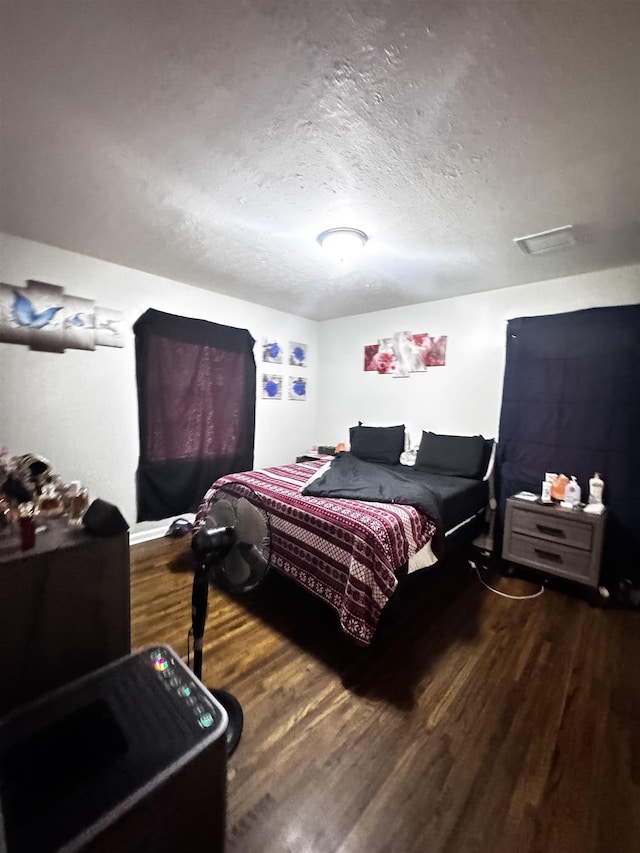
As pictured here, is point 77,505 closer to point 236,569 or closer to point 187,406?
point 236,569

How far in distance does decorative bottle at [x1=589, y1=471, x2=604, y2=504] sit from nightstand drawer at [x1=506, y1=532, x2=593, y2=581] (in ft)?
1.30

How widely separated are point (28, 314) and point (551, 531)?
3.80m

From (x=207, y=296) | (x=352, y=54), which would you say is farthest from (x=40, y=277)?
(x=352, y=54)

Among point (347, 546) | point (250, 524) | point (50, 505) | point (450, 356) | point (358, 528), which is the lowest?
point (347, 546)

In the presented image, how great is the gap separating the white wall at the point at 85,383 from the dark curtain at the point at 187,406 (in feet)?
0.32

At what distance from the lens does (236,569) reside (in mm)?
1450

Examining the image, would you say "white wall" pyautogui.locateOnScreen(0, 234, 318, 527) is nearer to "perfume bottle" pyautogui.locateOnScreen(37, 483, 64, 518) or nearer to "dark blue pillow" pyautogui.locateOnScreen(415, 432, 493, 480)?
"perfume bottle" pyautogui.locateOnScreen(37, 483, 64, 518)

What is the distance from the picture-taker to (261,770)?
119 cm

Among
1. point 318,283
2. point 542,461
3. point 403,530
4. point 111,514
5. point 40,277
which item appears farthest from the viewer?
point 318,283

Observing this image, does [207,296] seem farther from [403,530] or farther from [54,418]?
[403,530]

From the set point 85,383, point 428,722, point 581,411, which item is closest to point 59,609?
point 428,722

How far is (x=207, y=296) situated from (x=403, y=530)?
2695mm

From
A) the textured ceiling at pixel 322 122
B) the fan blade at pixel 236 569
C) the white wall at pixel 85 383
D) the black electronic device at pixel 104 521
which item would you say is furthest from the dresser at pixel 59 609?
the white wall at pixel 85 383

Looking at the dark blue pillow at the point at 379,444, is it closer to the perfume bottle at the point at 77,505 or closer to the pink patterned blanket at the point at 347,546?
the pink patterned blanket at the point at 347,546
